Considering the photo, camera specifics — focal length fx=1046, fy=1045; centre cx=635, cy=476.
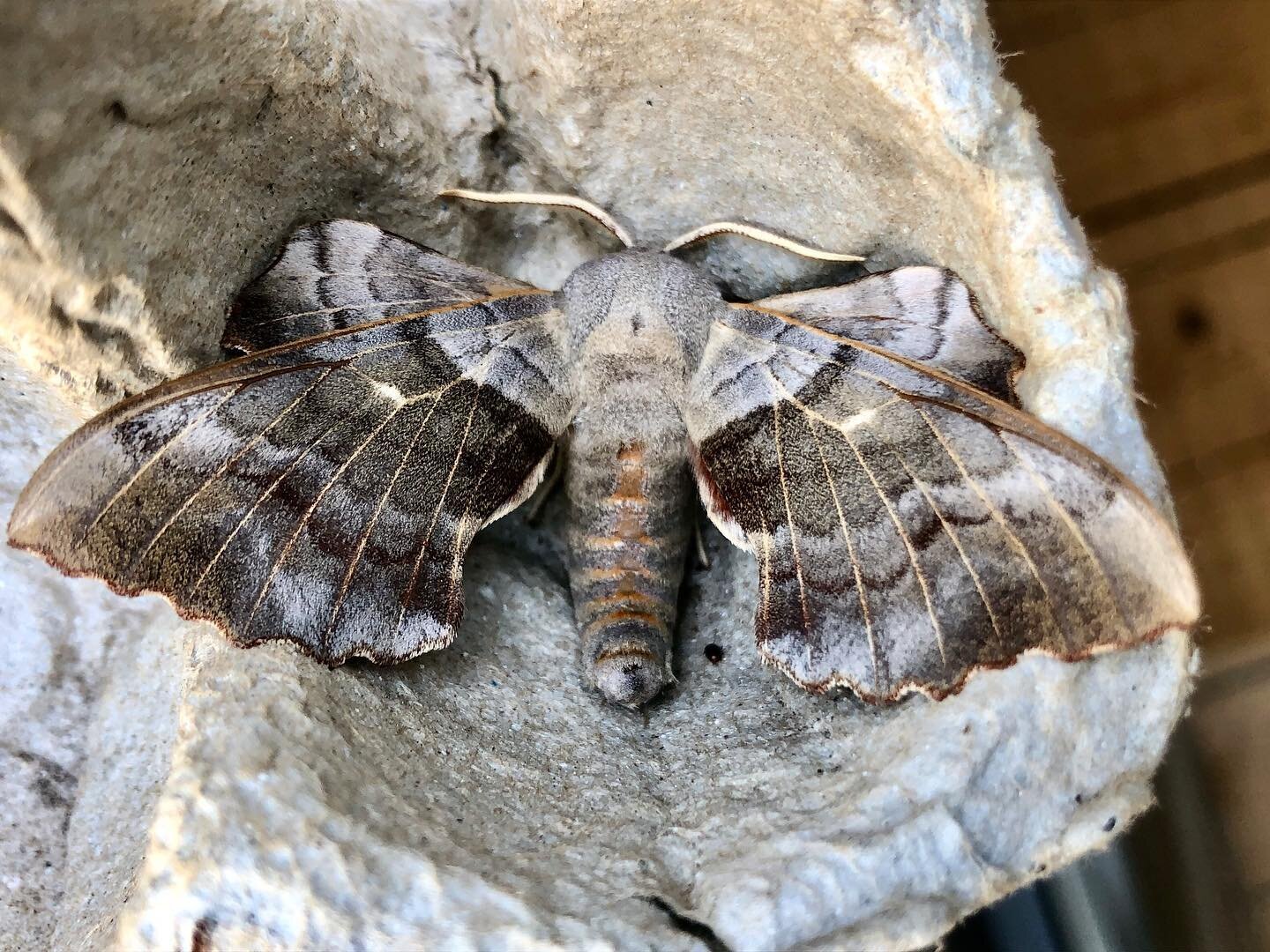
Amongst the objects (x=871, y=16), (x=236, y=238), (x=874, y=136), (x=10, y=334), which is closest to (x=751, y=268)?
(x=874, y=136)

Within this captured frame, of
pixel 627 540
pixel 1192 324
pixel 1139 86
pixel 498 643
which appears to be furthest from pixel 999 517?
pixel 1139 86

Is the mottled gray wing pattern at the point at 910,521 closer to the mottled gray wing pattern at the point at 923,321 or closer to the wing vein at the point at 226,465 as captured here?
the mottled gray wing pattern at the point at 923,321

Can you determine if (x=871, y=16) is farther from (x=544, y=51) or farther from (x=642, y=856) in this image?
(x=642, y=856)

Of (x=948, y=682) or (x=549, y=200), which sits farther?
(x=549, y=200)

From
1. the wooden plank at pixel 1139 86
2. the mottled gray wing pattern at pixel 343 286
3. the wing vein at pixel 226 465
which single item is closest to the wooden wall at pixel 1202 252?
the wooden plank at pixel 1139 86

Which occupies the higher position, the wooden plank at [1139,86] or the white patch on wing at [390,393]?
the wooden plank at [1139,86]

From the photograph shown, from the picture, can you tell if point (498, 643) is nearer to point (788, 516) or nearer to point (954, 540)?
point (788, 516)
